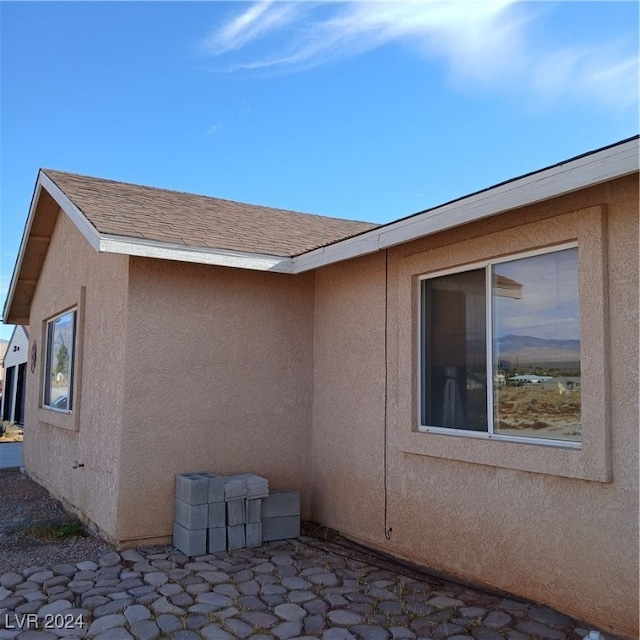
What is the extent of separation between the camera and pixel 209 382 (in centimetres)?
671

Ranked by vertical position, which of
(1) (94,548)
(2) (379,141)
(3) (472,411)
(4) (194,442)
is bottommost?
(1) (94,548)

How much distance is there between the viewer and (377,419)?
628 cm

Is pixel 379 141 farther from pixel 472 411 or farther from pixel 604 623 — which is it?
pixel 604 623

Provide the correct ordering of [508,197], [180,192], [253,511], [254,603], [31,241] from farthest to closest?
[31,241]
[180,192]
[253,511]
[254,603]
[508,197]

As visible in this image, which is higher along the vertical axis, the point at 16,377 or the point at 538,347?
the point at 538,347

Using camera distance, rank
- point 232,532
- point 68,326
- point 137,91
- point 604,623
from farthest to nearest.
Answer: point 137,91, point 68,326, point 232,532, point 604,623

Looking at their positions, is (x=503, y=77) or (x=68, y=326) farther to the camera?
(x=68, y=326)

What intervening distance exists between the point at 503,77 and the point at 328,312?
413cm

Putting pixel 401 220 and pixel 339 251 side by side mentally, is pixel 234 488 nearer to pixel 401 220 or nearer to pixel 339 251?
pixel 339 251

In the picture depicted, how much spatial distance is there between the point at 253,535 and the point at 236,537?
0.19 meters

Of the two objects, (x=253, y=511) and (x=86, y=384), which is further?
(x=86, y=384)

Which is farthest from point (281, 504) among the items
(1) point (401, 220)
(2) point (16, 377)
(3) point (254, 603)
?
(2) point (16, 377)

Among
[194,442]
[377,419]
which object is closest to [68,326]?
[194,442]

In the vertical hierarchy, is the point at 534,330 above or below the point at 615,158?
below
